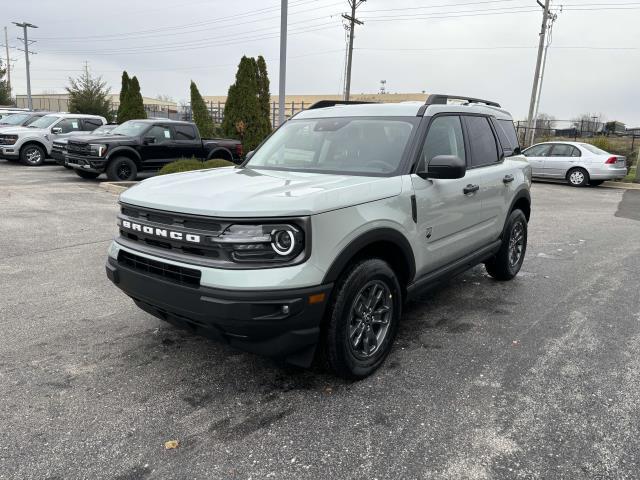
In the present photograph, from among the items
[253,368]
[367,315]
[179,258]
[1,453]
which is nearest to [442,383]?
[367,315]

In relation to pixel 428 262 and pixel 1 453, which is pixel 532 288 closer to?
pixel 428 262

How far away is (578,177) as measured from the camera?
16719mm

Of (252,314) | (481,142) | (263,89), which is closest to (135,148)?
(263,89)

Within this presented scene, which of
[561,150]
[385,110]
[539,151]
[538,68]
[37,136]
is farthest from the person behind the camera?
[538,68]

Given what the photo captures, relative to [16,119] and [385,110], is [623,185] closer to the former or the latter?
[385,110]

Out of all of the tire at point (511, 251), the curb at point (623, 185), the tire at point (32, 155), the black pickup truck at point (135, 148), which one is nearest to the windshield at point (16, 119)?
the tire at point (32, 155)

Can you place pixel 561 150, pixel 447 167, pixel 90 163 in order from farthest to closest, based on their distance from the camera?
pixel 561 150 → pixel 90 163 → pixel 447 167

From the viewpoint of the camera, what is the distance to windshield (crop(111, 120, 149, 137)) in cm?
1348

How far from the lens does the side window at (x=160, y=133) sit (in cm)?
1352

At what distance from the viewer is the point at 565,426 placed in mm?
2959

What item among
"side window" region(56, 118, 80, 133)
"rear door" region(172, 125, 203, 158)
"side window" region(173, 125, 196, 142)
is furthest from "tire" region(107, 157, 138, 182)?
"side window" region(56, 118, 80, 133)

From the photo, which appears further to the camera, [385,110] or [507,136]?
[507,136]

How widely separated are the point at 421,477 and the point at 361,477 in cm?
30

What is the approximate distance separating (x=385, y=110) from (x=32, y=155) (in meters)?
17.1
